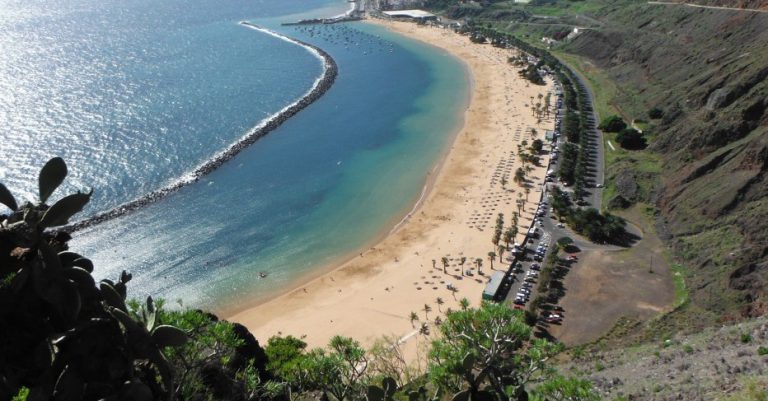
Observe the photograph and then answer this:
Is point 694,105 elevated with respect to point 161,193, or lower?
elevated

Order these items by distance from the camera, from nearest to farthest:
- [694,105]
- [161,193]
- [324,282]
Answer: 1. [324,282]
2. [161,193]
3. [694,105]

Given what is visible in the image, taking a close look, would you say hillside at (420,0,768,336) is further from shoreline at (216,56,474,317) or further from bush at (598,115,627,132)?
shoreline at (216,56,474,317)

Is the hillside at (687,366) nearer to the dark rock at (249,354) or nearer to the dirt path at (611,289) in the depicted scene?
the dirt path at (611,289)

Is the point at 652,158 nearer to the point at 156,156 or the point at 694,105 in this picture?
the point at 694,105

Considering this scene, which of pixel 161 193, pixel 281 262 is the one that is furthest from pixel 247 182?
pixel 281 262

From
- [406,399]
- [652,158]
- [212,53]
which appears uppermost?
[406,399]

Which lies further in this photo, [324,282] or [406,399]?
[324,282]
